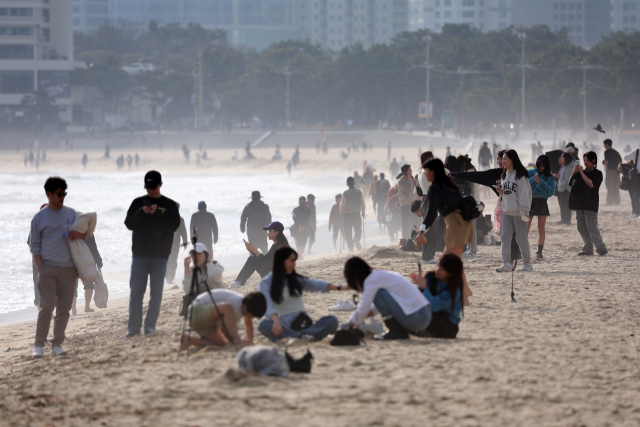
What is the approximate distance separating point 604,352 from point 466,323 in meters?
1.36

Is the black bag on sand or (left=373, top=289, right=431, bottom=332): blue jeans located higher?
(left=373, top=289, right=431, bottom=332): blue jeans

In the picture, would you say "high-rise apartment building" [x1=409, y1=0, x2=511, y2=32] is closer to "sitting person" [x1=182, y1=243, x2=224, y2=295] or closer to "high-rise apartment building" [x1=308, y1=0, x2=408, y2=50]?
"high-rise apartment building" [x1=308, y1=0, x2=408, y2=50]

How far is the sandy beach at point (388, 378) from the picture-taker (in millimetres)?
4414

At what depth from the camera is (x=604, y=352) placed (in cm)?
589

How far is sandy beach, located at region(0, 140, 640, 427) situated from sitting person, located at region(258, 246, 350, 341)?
146mm

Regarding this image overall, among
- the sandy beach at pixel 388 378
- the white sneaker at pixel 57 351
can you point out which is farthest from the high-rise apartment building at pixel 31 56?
the sandy beach at pixel 388 378

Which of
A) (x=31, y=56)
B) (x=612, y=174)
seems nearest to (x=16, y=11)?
(x=31, y=56)

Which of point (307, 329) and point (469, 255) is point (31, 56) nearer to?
A: point (469, 255)

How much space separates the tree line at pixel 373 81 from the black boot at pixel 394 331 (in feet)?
226

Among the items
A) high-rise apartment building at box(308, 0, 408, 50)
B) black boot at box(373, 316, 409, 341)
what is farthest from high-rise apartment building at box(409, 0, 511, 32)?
black boot at box(373, 316, 409, 341)

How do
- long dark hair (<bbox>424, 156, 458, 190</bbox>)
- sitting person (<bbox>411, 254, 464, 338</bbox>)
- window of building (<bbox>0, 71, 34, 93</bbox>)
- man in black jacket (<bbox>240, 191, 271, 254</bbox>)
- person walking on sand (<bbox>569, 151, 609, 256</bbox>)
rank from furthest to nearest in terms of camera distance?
window of building (<bbox>0, 71, 34, 93</bbox>), man in black jacket (<bbox>240, 191, 271, 254</bbox>), person walking on sand (<bbox>569, 151, 609, 256</bbox>), long dark hair (<bbox>424, 156, 458, 190</bbox>), sitting person (<bbox>411, 254, 464, 338</bbox>)

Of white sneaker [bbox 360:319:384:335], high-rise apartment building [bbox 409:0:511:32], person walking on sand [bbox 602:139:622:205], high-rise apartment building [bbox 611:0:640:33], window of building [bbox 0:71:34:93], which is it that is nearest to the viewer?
white sneaker [bbox 360:319:384:335]

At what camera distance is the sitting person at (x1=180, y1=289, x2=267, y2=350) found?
594 centimetres

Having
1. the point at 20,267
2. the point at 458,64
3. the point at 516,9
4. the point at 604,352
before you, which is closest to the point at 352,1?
the point at 516,9
